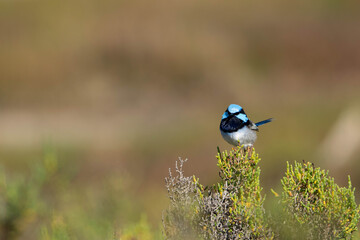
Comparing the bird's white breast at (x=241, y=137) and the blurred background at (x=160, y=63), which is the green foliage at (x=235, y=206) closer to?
the bird's white breast at (x=241, y=137)

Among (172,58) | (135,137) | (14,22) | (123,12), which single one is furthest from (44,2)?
(135,137)

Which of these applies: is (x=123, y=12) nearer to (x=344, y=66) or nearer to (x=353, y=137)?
(x=344, y=66)

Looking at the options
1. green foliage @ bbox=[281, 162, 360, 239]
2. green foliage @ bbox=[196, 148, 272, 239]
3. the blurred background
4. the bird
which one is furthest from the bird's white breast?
the blurred background

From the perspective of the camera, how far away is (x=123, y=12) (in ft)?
100

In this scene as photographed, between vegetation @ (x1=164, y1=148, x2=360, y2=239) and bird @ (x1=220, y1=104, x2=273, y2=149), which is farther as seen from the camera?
bird @ (x1=220, y1=104, x2=273, y2=149)

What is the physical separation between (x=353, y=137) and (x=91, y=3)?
15683 millimetres

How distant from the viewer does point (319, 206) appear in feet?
16.5

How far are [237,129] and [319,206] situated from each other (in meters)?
1.43

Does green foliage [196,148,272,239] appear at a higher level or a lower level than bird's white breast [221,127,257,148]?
lower

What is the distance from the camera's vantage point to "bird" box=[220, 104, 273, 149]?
20.1 ft

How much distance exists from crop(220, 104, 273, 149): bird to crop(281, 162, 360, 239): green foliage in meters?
0.99

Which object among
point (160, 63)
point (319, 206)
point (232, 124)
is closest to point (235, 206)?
point (319, 206)

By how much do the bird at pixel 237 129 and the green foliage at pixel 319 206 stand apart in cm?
99

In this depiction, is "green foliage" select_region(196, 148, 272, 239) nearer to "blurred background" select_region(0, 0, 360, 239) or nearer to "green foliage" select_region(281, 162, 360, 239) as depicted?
"green foliage" select_region(281, 162, 360, 239)
